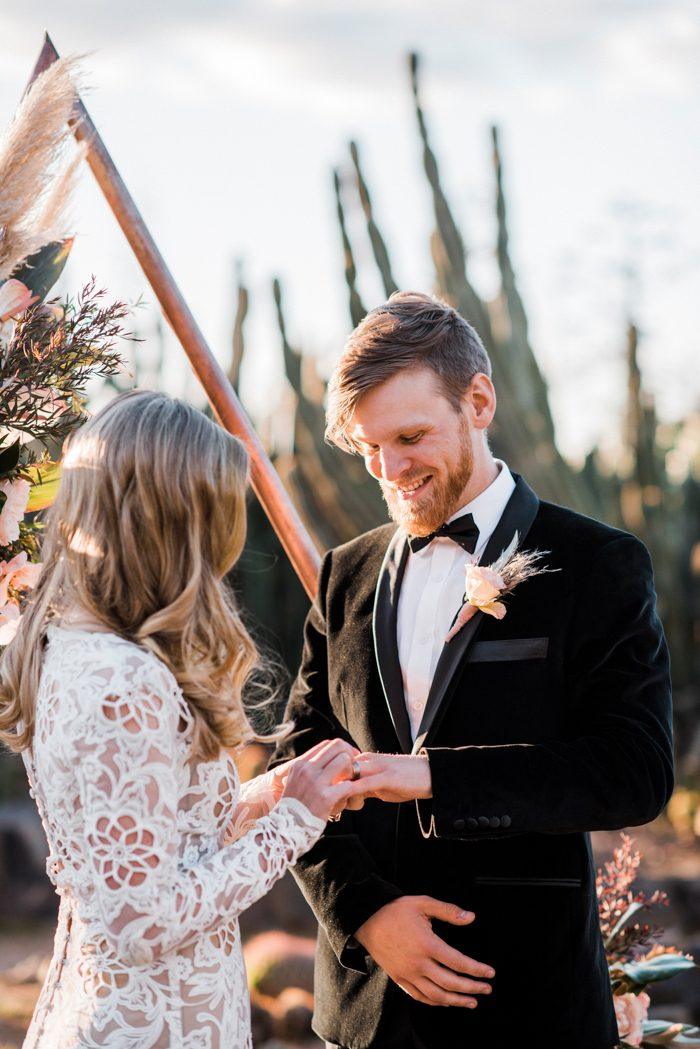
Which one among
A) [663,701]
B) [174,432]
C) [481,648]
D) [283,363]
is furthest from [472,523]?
[283,363]

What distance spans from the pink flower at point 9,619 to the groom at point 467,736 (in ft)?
2.37

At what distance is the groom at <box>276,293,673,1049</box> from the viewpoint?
2.13 metres

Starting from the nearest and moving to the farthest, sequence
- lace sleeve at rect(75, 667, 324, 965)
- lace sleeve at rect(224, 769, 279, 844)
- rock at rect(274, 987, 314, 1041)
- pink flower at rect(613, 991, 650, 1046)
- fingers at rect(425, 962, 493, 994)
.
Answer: lace sleeve at rect(75, 667, 324, 965) → lace sleeve at rect(224, 769, 279, 844) → fingers at rect(425, 962, 493, 994) → pink flower at rect(613, 991, 650, 1046) → rock at rect(274, 987, 314, 1041)

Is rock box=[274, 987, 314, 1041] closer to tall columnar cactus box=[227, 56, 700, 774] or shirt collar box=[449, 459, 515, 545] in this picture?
tall columnar cactus box=[227, 56, 700, 774]

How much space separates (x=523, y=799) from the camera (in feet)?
6.87

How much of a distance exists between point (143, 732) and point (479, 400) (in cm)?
121

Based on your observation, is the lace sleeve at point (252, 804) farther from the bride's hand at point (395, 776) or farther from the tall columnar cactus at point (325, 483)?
the tall columnar cactus at point (325, 483)

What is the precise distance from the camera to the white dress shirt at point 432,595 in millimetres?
2396

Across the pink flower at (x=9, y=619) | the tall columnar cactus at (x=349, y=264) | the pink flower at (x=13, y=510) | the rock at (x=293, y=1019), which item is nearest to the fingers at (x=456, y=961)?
the pink flower at (x=9, y=619)

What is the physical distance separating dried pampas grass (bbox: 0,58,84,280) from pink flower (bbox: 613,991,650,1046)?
208 cm

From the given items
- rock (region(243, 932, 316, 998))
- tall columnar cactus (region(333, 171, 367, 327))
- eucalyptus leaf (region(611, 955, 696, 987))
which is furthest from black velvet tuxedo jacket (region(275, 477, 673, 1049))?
tall columnar cactus (region(333, 171, 367, 327))

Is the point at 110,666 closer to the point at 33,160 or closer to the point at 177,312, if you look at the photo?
the point at 33,160

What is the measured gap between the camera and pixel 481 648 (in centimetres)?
230

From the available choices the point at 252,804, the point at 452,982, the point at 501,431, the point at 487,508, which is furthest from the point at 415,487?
the point at 501,431
